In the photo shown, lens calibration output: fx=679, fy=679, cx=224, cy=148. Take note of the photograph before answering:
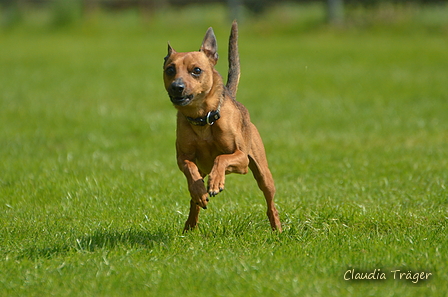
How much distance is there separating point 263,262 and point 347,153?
521 centimetres

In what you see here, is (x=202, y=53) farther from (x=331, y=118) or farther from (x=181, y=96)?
(x=331, y=118)

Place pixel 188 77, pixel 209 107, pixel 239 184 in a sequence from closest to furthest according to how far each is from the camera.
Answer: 1. pixel 188 77
2. pixel 209 107
3. pixel 239 184

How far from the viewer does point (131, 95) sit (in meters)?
15.3

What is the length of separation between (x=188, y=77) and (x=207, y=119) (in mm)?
373

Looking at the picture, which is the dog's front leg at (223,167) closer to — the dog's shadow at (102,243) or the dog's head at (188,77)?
the dog's head at (188,77)

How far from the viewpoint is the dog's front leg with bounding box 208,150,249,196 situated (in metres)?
5.28

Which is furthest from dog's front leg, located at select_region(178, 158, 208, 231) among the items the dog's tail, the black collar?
the dog's tail

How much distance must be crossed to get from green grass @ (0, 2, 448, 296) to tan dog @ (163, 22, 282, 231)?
0.57m

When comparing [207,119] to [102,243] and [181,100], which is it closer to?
[181,100]

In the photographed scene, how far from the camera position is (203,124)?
5.54 metres

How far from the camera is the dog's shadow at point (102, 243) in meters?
5.30

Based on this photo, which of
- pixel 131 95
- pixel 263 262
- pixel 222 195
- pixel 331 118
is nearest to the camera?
pixel 263 262

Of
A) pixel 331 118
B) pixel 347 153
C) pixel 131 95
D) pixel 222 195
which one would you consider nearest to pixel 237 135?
pixel 222 195

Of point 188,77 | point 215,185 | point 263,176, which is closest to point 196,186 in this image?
point 215,185
